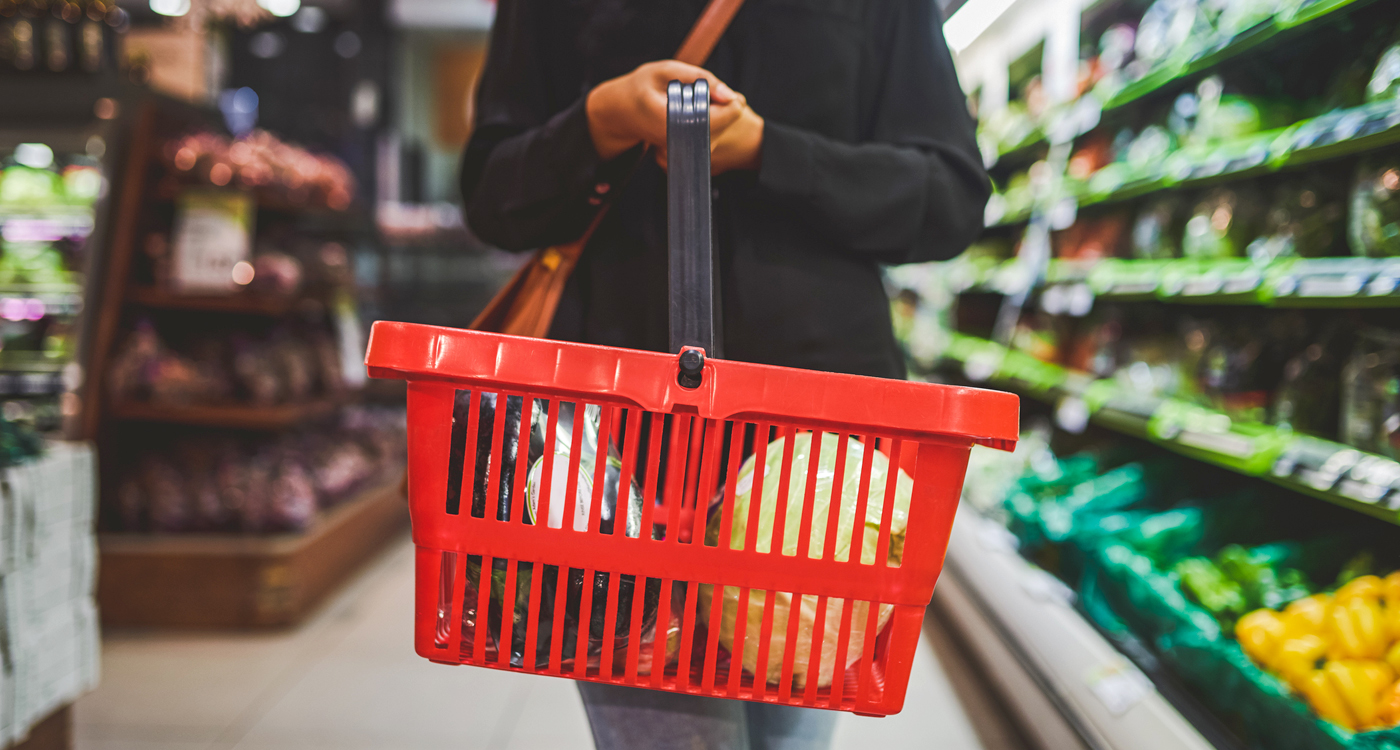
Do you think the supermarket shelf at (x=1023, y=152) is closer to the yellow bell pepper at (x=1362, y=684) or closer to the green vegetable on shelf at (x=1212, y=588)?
the green vegetable on shelf at (x=1212, y=588)

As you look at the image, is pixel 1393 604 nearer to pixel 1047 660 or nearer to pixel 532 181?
pixel 1047 660

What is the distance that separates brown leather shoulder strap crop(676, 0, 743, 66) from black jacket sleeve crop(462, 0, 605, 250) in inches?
4.8

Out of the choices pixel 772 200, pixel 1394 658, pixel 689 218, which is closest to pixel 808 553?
pixel 689 218

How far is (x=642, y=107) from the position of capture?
715mm

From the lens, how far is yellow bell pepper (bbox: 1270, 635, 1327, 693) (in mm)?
1439

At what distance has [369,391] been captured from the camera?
4.93m

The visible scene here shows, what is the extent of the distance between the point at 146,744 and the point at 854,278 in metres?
2.15

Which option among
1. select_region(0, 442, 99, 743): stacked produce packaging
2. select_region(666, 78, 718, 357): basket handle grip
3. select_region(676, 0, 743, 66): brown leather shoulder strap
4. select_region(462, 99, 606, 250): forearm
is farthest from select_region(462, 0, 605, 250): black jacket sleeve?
select_region(0, 442, 99, 743): stacked produce packaging

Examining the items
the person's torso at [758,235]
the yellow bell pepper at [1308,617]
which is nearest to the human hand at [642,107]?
the person's torso at [758,235]

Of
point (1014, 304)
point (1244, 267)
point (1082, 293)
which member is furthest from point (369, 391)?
point (1244, 267)

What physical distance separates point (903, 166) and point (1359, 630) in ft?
4.19

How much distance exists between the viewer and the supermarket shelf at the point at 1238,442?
1.51 m

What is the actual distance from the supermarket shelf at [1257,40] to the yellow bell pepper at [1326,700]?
1229mm

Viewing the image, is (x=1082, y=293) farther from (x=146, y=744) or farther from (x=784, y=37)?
(x=146, y=744)
